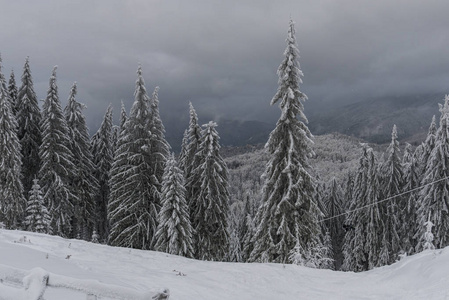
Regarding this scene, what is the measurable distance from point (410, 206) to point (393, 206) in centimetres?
225

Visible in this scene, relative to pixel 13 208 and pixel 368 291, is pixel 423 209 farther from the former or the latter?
pixel 13 208

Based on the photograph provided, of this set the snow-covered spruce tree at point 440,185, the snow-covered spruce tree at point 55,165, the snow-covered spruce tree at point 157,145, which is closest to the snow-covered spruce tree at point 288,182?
the snow-covered spruce tree at point 157,145

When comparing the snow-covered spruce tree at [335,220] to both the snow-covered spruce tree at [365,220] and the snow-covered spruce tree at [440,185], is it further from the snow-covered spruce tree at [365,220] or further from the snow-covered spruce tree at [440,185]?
the snow-covered spruce tree at [440,185]

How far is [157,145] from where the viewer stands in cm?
3067

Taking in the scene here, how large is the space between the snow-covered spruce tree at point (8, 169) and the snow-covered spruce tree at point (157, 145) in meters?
11.3

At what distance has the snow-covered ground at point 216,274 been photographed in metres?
8.71

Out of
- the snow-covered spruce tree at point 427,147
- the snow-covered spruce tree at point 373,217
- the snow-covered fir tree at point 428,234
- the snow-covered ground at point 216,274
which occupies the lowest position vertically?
the snow-covered ground at point 216,274

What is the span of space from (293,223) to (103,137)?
26972 millimetres

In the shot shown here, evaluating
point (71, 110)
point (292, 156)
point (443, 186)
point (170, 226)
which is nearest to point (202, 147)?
point (170, 226)

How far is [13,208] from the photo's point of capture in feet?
95.0

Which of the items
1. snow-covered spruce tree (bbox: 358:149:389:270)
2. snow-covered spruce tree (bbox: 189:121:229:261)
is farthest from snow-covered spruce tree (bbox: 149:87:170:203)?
snow-covered spruce tree (bbox: 358:149:389:270)

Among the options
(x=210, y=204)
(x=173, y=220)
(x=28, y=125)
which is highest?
(x=28, y=125)

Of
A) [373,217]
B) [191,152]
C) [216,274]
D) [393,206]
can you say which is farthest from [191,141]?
[393,206]

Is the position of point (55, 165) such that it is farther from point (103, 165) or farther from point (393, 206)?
point (393, 206)
